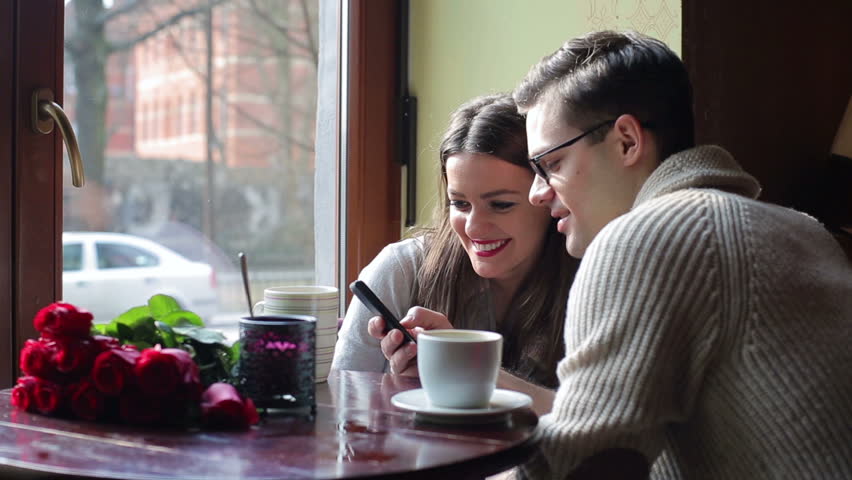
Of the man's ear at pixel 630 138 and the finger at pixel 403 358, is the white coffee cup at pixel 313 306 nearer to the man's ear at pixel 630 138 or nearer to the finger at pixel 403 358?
the finger at pixel 403 358

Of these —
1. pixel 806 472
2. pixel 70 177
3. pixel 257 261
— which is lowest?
pixel 806 472

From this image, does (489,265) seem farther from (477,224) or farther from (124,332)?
(124,332)

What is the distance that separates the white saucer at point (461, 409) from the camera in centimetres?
99

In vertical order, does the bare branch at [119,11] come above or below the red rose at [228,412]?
above

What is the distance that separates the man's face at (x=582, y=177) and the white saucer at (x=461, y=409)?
0.34 metres

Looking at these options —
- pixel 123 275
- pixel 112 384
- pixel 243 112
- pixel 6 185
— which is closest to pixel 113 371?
pixel 112 384

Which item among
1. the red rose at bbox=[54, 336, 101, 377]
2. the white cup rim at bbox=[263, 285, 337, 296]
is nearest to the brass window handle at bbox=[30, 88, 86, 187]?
the white cup rim at bbox=[263, 285, 337, 296]

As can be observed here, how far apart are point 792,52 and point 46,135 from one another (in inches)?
66.6

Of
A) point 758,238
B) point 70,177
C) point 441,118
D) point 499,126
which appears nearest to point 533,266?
point 499,126

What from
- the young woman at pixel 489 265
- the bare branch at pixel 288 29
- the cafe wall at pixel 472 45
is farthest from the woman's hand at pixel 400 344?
the bare branch at pixel 288 29

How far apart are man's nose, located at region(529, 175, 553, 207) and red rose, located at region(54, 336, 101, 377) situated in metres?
0.75

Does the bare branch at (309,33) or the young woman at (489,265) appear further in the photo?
the bare branch at (309,33)

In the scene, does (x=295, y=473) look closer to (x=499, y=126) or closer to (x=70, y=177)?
(x=499, y=126)

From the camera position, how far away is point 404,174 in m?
2.59
